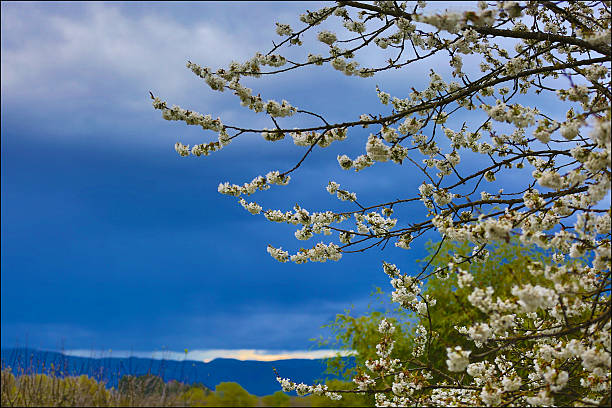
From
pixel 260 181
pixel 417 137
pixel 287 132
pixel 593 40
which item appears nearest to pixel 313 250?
pixel 260 181

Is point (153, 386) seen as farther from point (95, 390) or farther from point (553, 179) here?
point (553, 179)

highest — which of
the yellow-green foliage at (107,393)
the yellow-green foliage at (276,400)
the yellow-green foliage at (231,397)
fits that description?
the yellow-green foliage at (107,393)

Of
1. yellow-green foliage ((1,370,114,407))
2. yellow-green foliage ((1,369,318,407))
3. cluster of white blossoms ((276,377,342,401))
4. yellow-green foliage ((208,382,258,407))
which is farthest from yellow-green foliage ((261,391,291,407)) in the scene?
cluster of white blossoms ((276,377,342,401))

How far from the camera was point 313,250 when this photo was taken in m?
4.03

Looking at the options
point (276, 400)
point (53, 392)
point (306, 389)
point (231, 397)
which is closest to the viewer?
point (306, 389)

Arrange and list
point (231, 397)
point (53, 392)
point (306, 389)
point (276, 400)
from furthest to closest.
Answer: point (276, 400), point (231, 397), point (53, 392), point (306, 389)

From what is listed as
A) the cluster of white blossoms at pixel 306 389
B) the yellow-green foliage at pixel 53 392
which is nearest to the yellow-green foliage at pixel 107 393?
the yellow-green foliage at pixel 53 392

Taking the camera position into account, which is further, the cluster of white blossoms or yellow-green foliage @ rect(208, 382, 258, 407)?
yellow-green foliage @ rect(208, 382, 258, 407)

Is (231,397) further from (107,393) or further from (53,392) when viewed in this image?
(53,392)

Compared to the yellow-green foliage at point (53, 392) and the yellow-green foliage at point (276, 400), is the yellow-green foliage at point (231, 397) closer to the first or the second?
the yellow-green foliage at point (276, 400)

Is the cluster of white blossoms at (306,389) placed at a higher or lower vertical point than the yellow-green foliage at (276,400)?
higher

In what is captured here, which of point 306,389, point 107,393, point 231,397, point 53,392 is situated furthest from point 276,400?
point 306,389

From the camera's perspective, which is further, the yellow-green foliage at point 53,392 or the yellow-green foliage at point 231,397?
the yellow-green foliage at point 231,397

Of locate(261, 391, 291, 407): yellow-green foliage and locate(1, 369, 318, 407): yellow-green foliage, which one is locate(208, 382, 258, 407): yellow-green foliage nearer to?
locate(1, 369, 318, 407): yellow-green foliage
